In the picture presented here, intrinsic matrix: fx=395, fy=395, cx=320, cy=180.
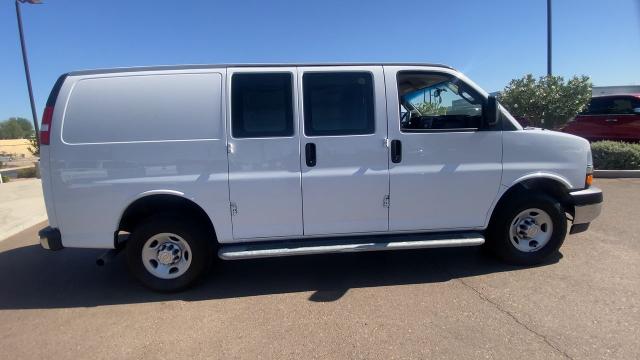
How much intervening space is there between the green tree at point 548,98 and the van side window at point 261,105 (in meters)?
10.1

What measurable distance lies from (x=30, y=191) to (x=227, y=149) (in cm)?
951

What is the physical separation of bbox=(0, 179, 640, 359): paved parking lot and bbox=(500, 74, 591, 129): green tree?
7408 millimetres

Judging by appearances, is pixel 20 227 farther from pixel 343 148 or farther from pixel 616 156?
pixel 616 156

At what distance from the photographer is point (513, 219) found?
430cm

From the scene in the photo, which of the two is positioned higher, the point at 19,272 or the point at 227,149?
the point at 227,149

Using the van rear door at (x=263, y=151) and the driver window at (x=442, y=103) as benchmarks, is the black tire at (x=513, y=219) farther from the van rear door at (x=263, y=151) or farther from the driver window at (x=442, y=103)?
the van rear door at (x=263, y=151)

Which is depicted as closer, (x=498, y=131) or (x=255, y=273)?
(x=498, y=131)

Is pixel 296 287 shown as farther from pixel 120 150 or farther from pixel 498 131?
pixel 498 131

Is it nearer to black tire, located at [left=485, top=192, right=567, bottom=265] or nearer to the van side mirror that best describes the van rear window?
the van side mirror

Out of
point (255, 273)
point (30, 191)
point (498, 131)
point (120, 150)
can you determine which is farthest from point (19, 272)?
point (30, 191)

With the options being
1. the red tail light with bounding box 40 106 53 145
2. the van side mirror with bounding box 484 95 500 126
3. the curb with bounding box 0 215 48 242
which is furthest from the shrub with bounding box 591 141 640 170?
the curb with bounding box 0 215 48 242

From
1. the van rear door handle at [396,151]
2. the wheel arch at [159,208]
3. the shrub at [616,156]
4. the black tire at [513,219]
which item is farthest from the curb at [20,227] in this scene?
the shrub at [616,156]

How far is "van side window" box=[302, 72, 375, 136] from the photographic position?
3975 millimetres

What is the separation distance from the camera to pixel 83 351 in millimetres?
3068
